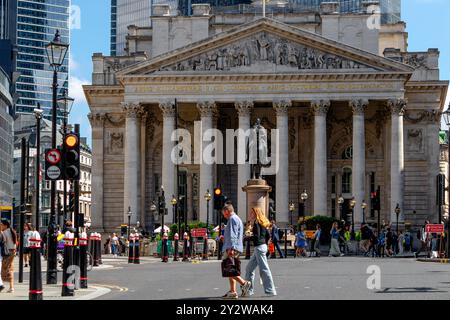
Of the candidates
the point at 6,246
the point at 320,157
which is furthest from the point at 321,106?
the point at 6,246

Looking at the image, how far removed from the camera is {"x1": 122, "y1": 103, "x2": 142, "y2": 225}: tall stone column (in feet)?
303

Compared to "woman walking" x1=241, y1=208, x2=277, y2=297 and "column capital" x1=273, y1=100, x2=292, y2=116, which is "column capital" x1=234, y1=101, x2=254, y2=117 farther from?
"woman walking" x1=241, y1=208, x2=277, y2=297

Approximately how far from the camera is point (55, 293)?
2939 centimetres

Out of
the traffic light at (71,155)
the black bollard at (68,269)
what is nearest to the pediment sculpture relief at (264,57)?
the black bollard at (68,269)

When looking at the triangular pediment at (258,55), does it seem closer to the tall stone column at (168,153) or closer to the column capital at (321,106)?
the column capital at (321,106)

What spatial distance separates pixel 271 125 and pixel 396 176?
1299 centimetres

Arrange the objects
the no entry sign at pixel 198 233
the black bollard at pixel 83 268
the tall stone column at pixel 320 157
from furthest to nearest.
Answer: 1. the tall stone column at pixel 320 157
2. the no entry sign at pixel 198 233
3. the black bollard at pixel 83 268

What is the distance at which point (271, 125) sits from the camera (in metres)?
97.8

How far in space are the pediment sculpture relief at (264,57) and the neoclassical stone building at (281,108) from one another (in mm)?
82

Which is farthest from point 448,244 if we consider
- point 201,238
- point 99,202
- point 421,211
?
point 99,202

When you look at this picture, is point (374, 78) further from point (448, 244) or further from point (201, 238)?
point (448, 244)

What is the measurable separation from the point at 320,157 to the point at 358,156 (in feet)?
10.1

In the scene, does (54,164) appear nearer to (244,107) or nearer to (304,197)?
(304,197)

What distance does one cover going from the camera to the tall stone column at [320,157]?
298ft
